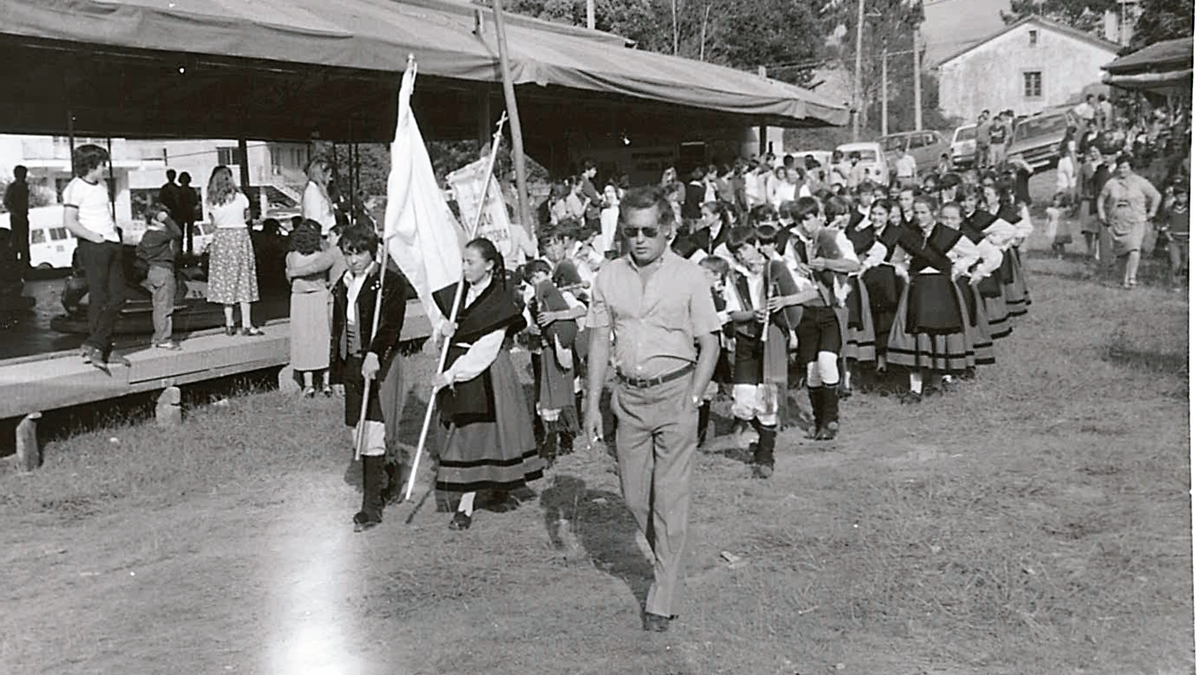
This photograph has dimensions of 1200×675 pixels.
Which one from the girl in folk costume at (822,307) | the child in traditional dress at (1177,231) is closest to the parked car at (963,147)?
the child in traditional dress at (1177,231)

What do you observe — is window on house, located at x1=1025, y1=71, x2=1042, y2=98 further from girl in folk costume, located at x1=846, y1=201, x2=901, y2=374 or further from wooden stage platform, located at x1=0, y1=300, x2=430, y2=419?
wooden stage platform, located at x1=0, y1=300, x2=430, y2=419

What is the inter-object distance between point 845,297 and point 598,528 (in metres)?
3.63

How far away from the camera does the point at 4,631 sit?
5273 millimetres

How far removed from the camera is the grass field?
4797 mm

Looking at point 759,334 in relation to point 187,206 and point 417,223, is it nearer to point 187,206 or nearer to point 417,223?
point 417,223

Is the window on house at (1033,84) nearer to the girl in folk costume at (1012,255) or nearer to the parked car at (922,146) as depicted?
the parked car at (922,146)

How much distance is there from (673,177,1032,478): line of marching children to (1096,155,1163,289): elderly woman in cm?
426

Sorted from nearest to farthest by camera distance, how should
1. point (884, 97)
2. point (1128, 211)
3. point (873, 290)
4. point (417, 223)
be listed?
point (417, 223) < point (873, 290) < point (1128, 211) < point (884, 97)

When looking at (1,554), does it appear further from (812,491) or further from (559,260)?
(812,491)

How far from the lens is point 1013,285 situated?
40.5ft

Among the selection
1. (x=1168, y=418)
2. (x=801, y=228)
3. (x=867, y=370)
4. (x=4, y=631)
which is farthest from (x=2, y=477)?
(x=1168, y=418)

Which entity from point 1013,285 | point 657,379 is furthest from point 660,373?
point 1013,285

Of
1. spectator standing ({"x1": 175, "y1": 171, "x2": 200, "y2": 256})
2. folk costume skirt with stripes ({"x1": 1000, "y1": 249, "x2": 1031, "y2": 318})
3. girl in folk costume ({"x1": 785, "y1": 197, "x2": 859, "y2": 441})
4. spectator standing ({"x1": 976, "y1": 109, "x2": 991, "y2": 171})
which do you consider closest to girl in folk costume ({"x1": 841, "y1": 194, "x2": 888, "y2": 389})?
girl in folk costume ({"x1": 785, "y1": 197, "x2": 859, "y2": 441})

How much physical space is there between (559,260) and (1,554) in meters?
3.73
